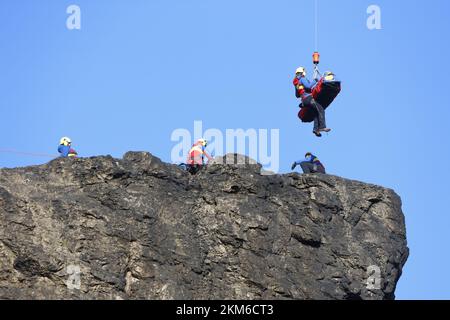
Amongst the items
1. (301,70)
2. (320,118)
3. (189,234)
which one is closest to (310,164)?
(320,118)

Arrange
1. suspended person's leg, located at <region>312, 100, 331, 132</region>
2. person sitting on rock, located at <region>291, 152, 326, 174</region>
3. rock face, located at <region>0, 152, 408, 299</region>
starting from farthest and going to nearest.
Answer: suspended person's leg, located at <region>312, 100, 331, 132</region> → person sitting on rock, located at <region>291, 152, 326, 174</region> → rock face, located at <region>0, 152, 408, 299</region>

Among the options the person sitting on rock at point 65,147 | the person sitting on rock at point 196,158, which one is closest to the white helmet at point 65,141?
the person sitting on rock at point 65,147

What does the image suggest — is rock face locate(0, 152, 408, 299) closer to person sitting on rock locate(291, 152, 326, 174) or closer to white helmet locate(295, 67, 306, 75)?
person sitting on rock locate(291, 152, 326, 174)

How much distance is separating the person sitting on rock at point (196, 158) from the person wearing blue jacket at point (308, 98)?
16.7ft

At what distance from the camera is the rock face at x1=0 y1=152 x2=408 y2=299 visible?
32688 mm

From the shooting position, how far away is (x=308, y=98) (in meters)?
41.0

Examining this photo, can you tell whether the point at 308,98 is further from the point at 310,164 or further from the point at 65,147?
the point at 65,147

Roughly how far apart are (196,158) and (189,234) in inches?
125

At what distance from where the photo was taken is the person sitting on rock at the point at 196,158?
119 feet

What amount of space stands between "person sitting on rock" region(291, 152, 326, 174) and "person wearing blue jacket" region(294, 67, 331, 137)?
1.41 metres

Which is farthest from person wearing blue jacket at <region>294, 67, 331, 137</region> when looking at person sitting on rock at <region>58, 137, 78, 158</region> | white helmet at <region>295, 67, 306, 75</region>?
person sitting on rock at <region>58, 137, 78, 158</region>

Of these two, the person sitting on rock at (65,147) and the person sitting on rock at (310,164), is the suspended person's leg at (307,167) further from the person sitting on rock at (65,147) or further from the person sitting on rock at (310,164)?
the person sitting on rock at (65,147)

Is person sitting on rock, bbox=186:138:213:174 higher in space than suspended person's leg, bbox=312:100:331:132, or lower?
lower

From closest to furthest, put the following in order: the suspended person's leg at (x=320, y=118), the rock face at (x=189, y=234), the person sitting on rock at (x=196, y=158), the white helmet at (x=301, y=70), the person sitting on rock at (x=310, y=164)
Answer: the rock face at (x=189, y=234) → the person sitting on rock at (x=196, y=158) → the person sitting on rock at (x=310, y=164) → the suspended person's leg at (x=320, y=118) → the white helmet at (x=301, y=70)
